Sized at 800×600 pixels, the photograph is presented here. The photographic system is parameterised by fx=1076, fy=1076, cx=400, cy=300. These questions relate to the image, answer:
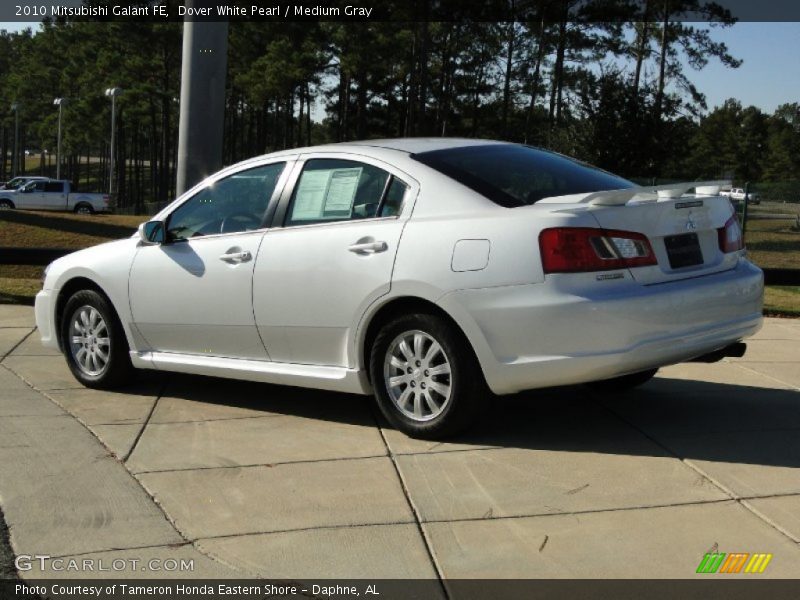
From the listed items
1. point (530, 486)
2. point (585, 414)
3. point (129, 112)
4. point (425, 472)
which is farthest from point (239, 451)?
point (129, 112)

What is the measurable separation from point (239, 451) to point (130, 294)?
1746 mm

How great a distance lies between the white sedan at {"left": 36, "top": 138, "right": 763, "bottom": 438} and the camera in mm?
5164

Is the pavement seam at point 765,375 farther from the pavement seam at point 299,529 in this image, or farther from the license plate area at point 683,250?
the pavement seam at point 299,529

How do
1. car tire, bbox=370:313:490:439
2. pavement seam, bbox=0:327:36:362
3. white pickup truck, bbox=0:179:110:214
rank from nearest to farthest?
car tire, bbox=370:313:490:439
pavement seam, bbox=0:327:36:362
white pickup truck, bbox=0:179:110:214

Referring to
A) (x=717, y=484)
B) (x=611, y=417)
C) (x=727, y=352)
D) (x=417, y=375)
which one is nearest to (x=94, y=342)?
(x=417, y=375)

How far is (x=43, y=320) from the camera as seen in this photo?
7.60 meters

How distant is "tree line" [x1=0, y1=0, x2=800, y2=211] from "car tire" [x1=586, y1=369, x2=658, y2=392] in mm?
23563

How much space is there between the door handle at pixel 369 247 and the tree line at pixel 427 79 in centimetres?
2474

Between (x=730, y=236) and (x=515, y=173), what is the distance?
4.01 ft

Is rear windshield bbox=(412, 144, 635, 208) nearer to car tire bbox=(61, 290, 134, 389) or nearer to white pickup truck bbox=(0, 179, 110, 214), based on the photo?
car tire bbox=(61, 290, 134, 389)

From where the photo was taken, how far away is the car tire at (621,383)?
6652mm

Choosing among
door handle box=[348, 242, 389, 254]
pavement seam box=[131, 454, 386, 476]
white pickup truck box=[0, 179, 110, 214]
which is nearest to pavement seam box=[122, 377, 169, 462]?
pavement seam box=[131, 454, 386, 476]

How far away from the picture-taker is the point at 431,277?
17.7 ft

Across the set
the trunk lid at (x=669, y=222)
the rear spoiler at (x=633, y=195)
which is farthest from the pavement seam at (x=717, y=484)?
the rear spoiler at (x=633, y=195)
